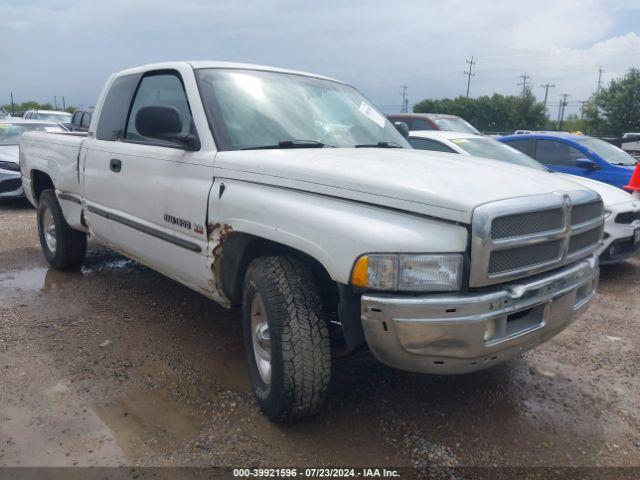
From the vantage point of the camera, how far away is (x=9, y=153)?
32.1 ft

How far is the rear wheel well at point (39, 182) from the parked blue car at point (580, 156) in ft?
22.1

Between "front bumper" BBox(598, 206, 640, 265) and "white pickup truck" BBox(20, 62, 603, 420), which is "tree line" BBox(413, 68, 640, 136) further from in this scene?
"white pickup truck" BBox(20, 62, 603, 420)

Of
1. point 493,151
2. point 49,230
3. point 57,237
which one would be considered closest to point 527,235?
point 57,237

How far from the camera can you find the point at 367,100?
4492mm

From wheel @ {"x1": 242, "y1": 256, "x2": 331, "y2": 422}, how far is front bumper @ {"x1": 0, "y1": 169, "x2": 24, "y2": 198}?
26.9 ft

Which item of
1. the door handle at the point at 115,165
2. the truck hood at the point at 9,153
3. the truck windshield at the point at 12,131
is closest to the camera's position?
the door handle at the point at 115,165

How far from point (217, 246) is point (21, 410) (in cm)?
139

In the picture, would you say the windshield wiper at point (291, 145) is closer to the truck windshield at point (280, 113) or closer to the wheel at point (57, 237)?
the truck windshield at point (280, 113)

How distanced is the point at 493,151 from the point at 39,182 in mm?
5400

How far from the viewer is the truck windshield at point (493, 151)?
711 centimetres

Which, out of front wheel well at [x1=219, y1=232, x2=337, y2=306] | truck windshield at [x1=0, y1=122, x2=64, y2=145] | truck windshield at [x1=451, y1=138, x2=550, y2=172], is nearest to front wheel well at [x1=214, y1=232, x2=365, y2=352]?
front wheel well at [x1=219, y1=232, x2=337, y2=306]

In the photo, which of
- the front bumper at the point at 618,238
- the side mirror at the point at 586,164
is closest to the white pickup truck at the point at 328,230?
the front bumper at the point at 618,238

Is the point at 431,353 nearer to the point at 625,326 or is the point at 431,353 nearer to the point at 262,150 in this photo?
the point at 262,150

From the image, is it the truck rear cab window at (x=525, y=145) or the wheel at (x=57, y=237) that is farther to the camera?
the truck rear cab window at (x=525, y=145)
